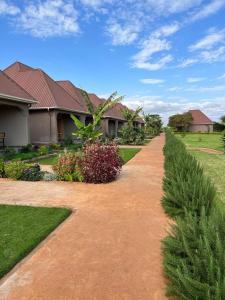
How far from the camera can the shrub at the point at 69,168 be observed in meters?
10.0

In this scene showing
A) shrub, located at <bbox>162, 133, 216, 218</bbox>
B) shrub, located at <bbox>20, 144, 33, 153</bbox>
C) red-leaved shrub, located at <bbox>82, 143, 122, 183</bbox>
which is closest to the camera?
shrub, located at <bbox>162, 133, 216, 218</bbox>

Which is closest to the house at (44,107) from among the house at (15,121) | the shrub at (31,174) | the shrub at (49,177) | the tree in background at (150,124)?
the house at (15,121)

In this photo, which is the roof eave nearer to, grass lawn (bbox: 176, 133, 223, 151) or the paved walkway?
the paved walkway

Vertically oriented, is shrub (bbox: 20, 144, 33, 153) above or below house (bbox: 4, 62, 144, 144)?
below

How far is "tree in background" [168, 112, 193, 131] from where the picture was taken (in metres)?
83.7

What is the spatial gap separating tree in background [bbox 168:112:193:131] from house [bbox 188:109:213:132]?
2.30 metres

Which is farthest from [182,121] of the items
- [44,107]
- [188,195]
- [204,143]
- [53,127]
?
[188,195]

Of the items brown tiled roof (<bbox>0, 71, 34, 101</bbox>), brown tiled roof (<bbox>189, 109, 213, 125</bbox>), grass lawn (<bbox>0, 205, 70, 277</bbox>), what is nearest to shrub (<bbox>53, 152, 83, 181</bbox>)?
grass lawn (<bbox>0, 205, 70, 277</bbox>)

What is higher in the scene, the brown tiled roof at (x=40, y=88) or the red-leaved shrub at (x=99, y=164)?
the brown tiled roof at (x=40, y=88)

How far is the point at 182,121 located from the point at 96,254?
8240 cm

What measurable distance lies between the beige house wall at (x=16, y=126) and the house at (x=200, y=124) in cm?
7281

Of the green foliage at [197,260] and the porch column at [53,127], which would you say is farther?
the porch column at [53,127]

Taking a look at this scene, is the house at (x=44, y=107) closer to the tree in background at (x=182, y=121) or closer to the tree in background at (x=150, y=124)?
the tree in background at (x=150, y=124)

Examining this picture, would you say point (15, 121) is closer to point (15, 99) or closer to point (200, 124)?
point (15, 99)
